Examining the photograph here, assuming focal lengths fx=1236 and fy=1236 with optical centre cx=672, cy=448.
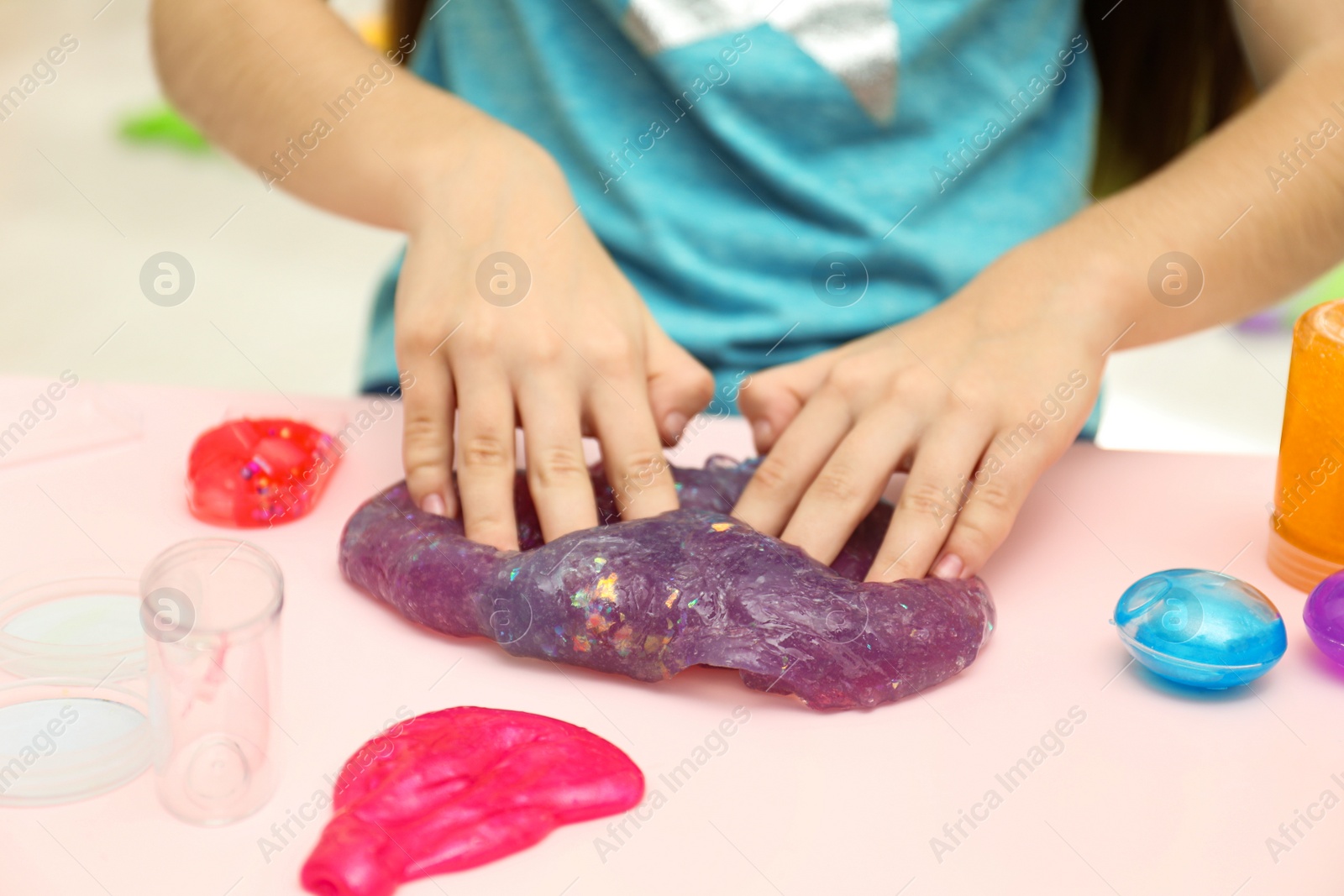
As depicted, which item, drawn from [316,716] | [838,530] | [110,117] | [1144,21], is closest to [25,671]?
[316,716]

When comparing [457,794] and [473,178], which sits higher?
[473,178]

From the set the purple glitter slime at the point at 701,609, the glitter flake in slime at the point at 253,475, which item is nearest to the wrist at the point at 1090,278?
the purple glitter slime at the point at 701,609

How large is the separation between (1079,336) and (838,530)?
8.1 inches

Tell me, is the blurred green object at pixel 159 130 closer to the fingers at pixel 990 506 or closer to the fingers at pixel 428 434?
the fingers at pixel 428 434

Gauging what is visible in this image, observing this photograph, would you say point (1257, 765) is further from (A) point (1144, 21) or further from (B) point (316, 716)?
(A) point (1144, 21)

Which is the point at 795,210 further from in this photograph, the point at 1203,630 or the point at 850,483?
the point at 1203,630

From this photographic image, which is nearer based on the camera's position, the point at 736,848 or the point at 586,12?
the point at 736,848

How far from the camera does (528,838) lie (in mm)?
520

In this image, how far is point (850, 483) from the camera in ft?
2.29

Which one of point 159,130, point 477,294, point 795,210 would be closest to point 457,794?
point 477,294

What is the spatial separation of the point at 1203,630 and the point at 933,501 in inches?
6.0

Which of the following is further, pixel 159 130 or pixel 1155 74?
pixel 159 130

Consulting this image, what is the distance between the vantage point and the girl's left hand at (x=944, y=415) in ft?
2.27

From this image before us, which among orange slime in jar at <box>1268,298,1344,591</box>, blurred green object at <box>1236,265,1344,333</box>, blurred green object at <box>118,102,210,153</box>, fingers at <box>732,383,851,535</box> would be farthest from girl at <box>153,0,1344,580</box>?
blurred green object at <box>118,102,210,153</box>
